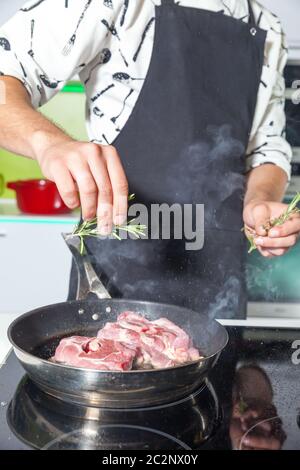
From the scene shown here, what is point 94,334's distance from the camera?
1.19 m

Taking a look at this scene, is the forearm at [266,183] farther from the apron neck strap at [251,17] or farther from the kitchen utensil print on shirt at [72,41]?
the kitchen utensil print on shirt at [72,41]

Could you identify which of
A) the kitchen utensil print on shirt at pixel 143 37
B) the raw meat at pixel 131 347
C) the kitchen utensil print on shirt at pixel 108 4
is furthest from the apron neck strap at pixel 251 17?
the raw meat at pixel 131 347

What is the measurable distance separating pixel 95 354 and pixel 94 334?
0.72 ft

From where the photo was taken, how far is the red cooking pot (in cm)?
244

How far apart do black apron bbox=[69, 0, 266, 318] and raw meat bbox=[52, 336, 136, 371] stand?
1.56 feet

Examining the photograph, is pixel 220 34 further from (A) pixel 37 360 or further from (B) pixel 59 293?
(B) pixel 59 293

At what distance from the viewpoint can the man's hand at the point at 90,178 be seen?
90 cm

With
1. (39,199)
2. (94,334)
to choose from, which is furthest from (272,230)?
(39,199)

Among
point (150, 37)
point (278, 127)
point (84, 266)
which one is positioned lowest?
point (84, 266)

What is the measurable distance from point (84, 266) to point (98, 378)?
0.44 metres

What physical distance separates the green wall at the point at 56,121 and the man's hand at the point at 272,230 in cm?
171

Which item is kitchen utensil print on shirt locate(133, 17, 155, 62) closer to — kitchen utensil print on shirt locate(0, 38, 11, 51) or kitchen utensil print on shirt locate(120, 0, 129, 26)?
kitchen utensil print on shirt locate(120, 0, 129, 26)
